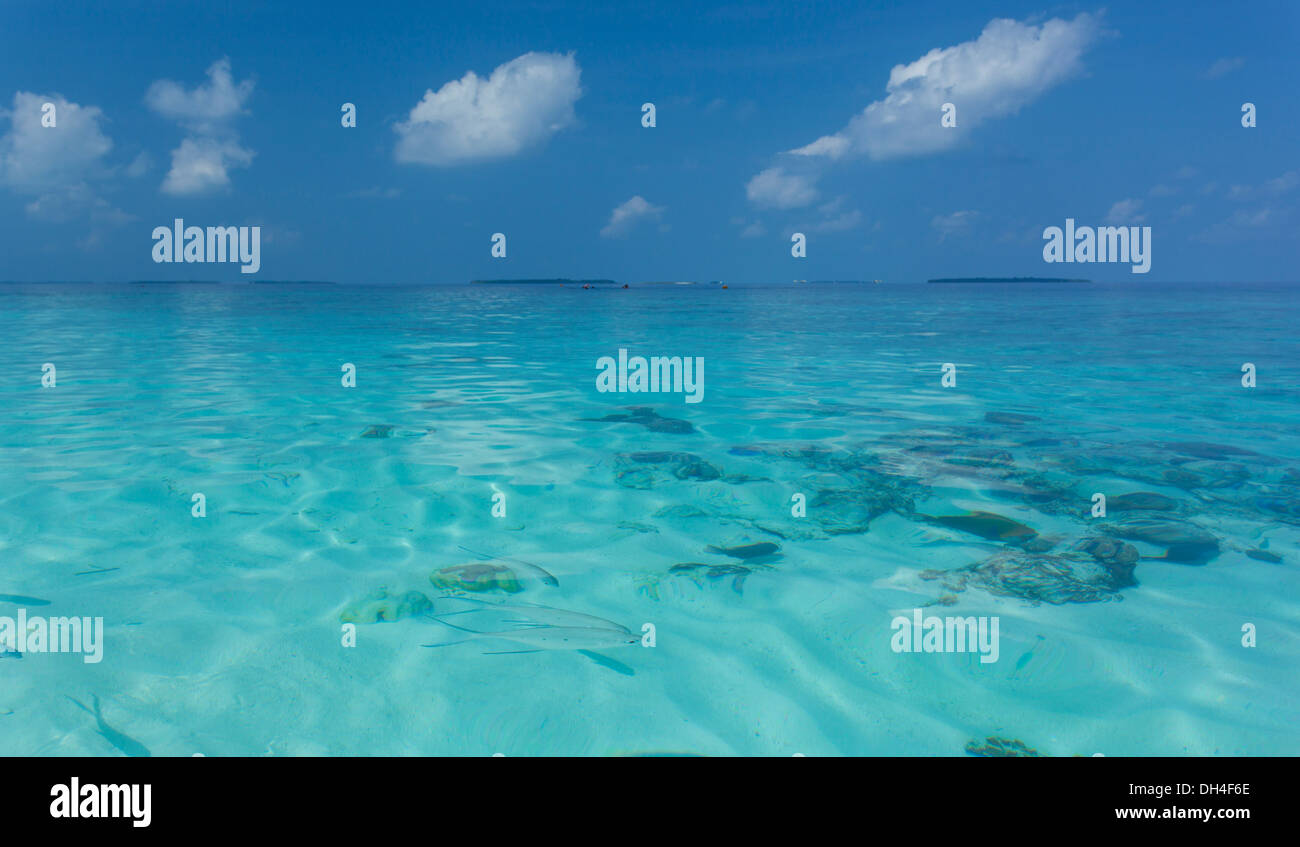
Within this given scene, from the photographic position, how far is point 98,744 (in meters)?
3.58

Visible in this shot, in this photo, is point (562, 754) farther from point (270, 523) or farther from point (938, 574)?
point (270, 523)

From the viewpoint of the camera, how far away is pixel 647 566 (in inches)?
234

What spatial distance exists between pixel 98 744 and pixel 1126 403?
50.6 ft

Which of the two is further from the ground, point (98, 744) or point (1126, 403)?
point (1126, 403)

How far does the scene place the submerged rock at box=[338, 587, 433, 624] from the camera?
16.3ft

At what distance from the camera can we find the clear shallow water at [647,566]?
3895mm

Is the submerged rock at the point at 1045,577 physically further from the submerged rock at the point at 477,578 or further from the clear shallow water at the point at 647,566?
the submerged rock at the point at 477,578

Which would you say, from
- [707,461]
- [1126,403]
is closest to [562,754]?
[707,461]

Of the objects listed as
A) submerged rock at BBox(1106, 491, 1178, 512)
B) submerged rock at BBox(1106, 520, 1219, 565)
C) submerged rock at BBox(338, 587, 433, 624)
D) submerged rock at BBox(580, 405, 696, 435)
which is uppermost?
submerged rock at BBox(580, 405, 696, 435)

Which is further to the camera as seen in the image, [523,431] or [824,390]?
[824,390]
